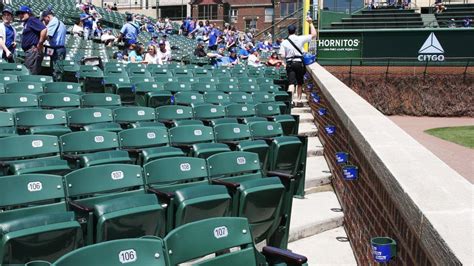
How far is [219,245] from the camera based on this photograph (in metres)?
3.13

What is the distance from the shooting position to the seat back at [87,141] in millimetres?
5371

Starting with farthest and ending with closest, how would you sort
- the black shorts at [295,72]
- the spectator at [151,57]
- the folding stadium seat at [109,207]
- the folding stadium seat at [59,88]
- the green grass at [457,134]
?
the green grass at [457,134] < the spectator at [151,57] < the black shorts at [295,72] < the folding stadium seat at [59,88] < the folding stadium seat at [109,207]

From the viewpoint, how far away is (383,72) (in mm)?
19250

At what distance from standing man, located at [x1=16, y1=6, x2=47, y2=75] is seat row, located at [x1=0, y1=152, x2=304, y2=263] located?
251 inches

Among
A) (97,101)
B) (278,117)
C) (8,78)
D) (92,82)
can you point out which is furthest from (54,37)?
(278,117)

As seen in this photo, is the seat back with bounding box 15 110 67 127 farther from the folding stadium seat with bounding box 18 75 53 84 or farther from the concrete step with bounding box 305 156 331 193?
the concrete step with bounding box 305 156 331 193

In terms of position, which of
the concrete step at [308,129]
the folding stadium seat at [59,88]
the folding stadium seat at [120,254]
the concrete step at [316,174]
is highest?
the folding stadium seat at [59,88]

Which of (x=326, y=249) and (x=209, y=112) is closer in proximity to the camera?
(x=326, y=249)

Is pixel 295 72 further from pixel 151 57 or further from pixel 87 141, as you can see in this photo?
pixel 87 141

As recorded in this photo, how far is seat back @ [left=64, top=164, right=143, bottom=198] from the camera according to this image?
4035mm

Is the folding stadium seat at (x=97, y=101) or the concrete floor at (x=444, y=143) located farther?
the concrete floor at (x=444, y=143)

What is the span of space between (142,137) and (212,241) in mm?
2915

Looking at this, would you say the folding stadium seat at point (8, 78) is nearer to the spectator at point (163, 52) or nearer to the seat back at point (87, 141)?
the seat back at point (87, 141)

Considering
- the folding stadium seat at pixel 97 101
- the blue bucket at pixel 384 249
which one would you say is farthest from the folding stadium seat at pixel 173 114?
the blue bucket at pixel 384 249
